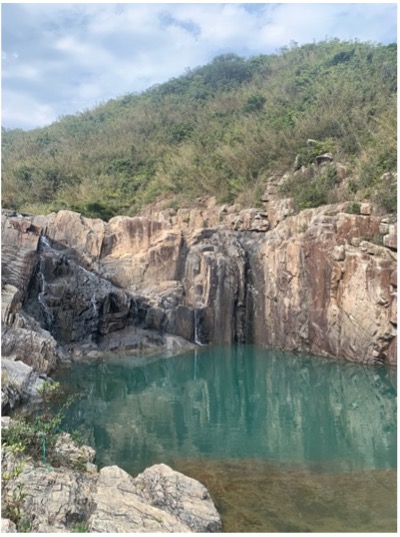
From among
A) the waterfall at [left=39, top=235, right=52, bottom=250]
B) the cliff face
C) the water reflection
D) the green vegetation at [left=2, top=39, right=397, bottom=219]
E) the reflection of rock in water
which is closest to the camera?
the reflection of rock in water

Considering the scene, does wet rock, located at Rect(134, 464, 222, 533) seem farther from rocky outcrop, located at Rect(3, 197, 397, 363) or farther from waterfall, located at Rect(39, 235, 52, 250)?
waterfall, located at Rect(39, 235, 52, 250)

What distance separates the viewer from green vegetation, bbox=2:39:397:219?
20844mm

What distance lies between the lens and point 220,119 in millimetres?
31641

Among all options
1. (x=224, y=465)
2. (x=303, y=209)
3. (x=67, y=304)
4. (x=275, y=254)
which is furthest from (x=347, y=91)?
(x=224, y=465)

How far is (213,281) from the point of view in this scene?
1850cm

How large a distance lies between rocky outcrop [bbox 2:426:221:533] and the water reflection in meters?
1.61

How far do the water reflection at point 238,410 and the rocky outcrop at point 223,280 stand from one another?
4.42 ft

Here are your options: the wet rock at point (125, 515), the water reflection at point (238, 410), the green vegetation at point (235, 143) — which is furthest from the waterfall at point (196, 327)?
the wet rock at point (125, 515)

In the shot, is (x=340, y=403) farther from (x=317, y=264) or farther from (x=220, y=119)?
(x=220, y=119)

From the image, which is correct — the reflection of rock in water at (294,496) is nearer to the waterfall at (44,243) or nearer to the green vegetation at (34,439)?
the green vegetation at (34,439)

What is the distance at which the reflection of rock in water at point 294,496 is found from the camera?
17.2ft

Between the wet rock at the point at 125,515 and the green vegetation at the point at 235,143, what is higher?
the green vegetation at the point at 235,143

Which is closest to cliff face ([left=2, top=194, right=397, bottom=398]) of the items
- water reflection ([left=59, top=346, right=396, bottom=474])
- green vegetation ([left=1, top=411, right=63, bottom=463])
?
water reflection ([left=59, top=346, right=396, bottom=474])

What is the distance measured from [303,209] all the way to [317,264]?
3.35 metres
